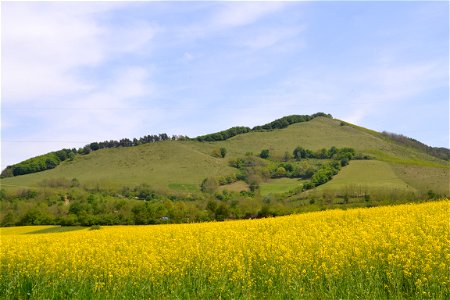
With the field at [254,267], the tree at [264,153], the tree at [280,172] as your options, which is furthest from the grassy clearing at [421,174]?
the field at [254,267]

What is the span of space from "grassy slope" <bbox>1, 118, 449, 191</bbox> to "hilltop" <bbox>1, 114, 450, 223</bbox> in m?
0.22

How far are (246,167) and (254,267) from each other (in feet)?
360

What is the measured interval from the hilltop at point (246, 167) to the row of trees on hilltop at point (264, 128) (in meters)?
1.89

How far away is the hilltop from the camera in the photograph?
8938cm

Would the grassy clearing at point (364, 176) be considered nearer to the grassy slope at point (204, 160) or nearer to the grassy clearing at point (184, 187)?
the grassy slope at point (204, 160)

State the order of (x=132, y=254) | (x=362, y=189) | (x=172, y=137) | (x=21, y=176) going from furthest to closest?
(x=172, y=137) → (x=21, y=176) → (x=362, y=189) → (x=132, y=254)

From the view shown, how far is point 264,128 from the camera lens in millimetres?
168875

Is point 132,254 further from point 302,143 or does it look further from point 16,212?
point 302,143

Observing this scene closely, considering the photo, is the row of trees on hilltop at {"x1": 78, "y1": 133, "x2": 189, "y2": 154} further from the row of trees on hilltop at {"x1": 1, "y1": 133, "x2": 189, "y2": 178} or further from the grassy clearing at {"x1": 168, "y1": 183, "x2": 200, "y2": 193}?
the grassy clearing at {"x1": 168, "y1": 183, "x2": 200, "y2": 193}

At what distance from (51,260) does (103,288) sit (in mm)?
3914

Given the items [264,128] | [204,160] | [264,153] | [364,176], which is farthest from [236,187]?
[264,128]

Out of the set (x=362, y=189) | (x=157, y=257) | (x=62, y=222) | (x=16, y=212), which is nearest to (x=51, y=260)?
(x=157, y=257)

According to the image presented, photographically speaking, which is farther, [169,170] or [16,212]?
[169,170]

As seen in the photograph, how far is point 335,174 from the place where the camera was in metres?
94.6
